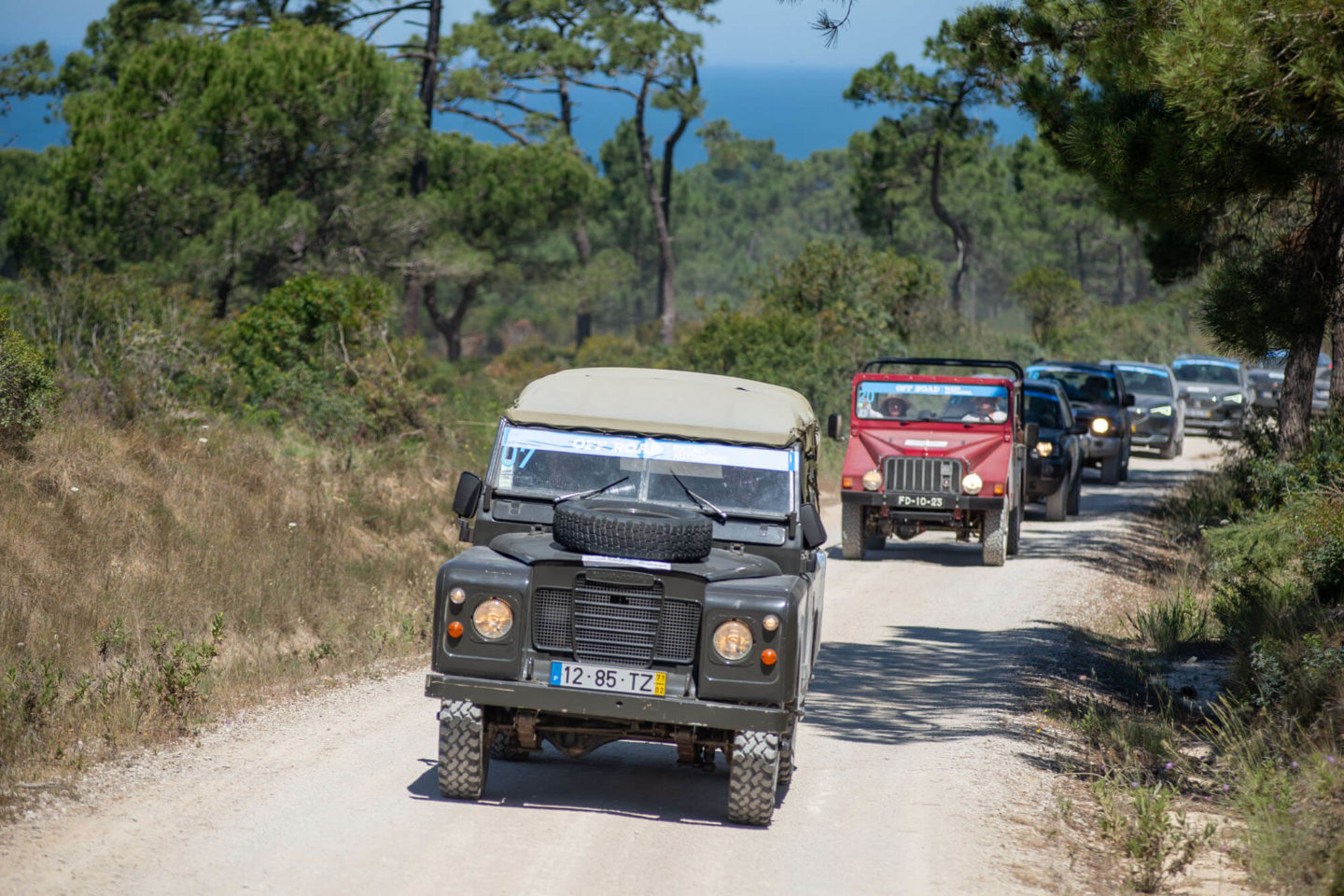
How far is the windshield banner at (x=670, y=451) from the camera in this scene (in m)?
7.22

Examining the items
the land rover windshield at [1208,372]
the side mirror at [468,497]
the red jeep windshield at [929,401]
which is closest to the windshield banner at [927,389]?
the red jeep windshield at [929,401]

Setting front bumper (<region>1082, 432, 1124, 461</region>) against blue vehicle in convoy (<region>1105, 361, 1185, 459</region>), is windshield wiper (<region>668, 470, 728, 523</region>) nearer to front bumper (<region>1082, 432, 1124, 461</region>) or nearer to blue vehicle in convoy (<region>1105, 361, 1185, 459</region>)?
front bumper (<region>1082, 432, 1124, 461</region>)

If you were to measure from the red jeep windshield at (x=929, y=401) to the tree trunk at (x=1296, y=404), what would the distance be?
10.2 feet

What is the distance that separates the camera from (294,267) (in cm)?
2750

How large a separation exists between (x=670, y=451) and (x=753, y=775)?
1810 mm

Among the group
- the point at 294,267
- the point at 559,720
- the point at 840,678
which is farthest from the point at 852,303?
the point at 559,720

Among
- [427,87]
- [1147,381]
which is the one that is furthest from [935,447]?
[427,87]

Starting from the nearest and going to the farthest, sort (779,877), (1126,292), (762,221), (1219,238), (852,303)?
(779,877)
(1219,238)
(852,303)
(1126,292)
(762,221)

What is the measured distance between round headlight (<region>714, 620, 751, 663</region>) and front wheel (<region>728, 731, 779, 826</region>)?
39 cm

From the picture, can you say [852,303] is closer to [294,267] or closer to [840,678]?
[294,267]

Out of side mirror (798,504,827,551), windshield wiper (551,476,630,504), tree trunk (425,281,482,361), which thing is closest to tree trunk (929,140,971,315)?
tree trunk (425,281,482,361)

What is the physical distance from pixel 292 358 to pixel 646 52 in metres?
27.0

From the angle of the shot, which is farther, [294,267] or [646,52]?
[646,52]

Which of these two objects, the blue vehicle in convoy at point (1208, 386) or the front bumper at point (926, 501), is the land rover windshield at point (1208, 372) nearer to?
the blue vehicle in convoy at point (1208, 386)
